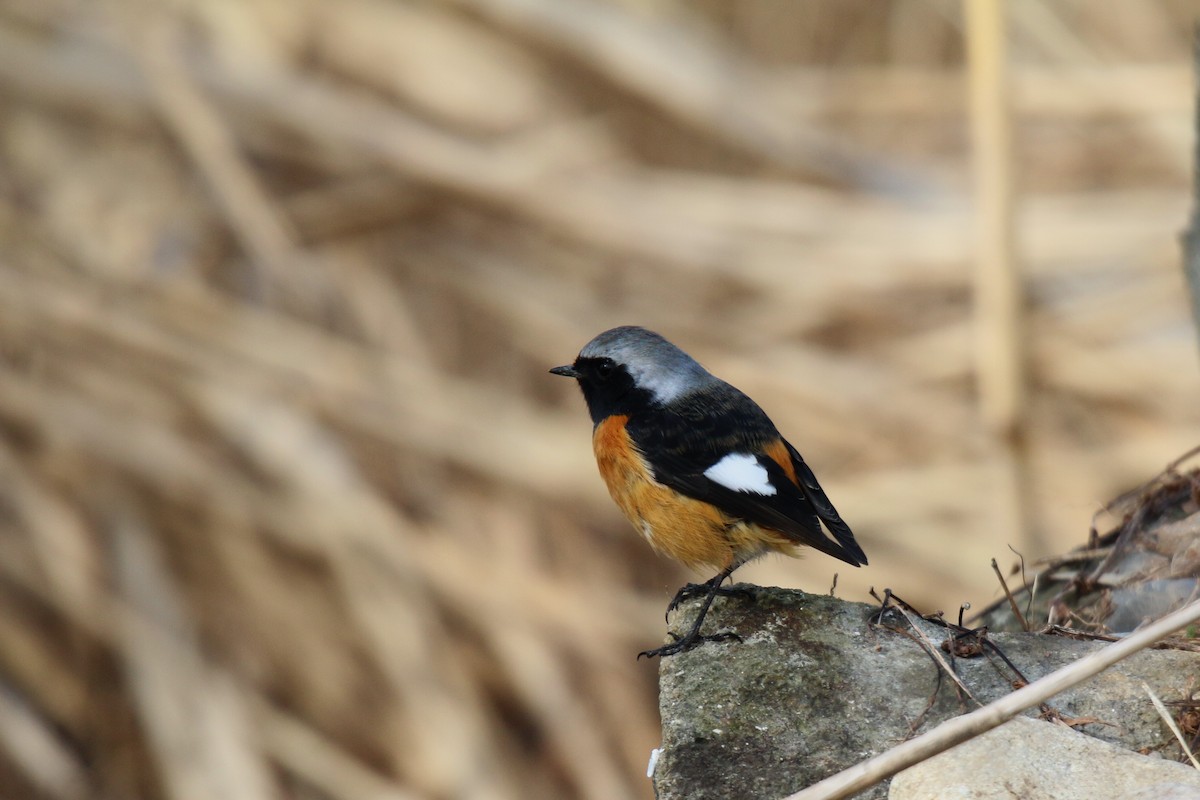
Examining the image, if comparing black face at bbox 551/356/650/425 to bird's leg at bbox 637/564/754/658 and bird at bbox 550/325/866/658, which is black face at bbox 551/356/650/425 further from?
bird's leg at bbox 637/564/754/658

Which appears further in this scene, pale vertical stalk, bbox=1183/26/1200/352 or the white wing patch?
pale vertical stalk, bbox=1183/26/1200/352

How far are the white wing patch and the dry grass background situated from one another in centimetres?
349

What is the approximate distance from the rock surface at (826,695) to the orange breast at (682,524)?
0.57m

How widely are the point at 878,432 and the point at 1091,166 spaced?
3466mm

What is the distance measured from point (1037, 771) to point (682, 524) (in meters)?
1.39

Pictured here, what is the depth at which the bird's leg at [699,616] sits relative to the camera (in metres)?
2.72

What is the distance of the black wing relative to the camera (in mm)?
3216

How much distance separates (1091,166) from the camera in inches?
376

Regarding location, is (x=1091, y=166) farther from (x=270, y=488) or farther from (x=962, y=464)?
(x=270, y=488)

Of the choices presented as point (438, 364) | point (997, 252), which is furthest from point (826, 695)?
point (438, 364)

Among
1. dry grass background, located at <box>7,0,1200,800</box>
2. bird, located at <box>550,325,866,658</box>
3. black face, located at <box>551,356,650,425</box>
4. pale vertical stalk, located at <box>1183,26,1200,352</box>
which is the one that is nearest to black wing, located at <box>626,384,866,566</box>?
bird, located at <box>550,325,866,658</box>

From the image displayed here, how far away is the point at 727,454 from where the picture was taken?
3383 mm

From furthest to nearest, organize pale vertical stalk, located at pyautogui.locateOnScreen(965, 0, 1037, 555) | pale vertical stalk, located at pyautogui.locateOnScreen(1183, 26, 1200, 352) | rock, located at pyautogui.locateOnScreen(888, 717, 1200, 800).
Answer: pale vertical stalk, located at pyautogui.locateOnScreen(965, 0, 1037, 555) → pale vertical stalk, located at pyautogui.locateOnScreen(1183, 26, 1200, 352) → rock, located at pyautogui.locateOnScreen(888, 717, 1200, 800)

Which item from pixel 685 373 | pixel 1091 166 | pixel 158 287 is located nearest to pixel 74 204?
pixel 158 287
